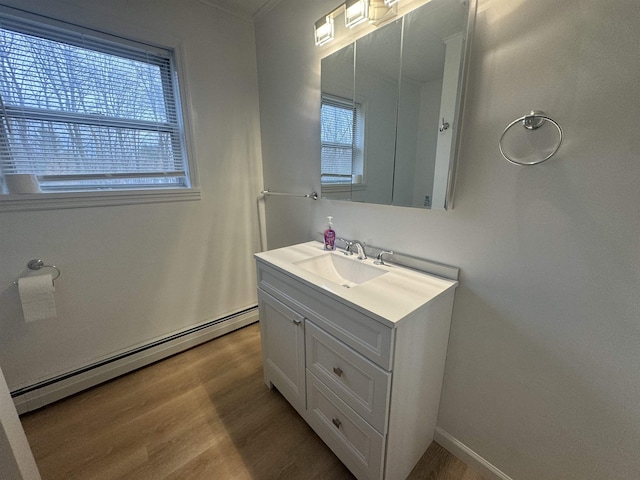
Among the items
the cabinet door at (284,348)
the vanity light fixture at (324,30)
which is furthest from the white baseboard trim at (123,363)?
the vanity light fixture at (324,30)

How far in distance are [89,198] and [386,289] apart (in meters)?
1.69

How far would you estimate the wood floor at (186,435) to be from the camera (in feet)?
3.92

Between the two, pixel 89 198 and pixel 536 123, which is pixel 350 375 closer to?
pixel 536 123

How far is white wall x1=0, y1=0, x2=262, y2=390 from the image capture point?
4.66ft

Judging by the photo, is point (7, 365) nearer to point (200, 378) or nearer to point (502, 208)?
point (200, 378)

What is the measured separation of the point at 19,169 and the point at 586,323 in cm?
250

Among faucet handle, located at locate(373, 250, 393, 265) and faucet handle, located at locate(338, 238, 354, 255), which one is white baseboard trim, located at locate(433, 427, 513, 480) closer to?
faucet handle, located at locate(373, 250, 393, 265)

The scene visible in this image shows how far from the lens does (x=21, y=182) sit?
1.31m

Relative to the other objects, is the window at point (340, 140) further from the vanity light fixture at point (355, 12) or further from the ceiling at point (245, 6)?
the ceiling at point (245, 6)

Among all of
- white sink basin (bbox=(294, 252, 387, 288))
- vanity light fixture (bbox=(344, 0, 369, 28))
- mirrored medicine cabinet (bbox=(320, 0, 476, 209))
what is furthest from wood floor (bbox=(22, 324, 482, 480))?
vanity light fixture (bbox=(344, 0, 369, 28))

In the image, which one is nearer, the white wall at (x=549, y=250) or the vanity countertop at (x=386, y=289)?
the white wall at (x=549, y=250)

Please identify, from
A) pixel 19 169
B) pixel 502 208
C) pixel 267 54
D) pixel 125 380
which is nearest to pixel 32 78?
pixel 19 169

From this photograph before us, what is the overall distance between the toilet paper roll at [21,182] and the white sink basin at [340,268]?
54.2 inches

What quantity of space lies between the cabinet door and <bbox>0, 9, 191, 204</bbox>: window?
1.13m
